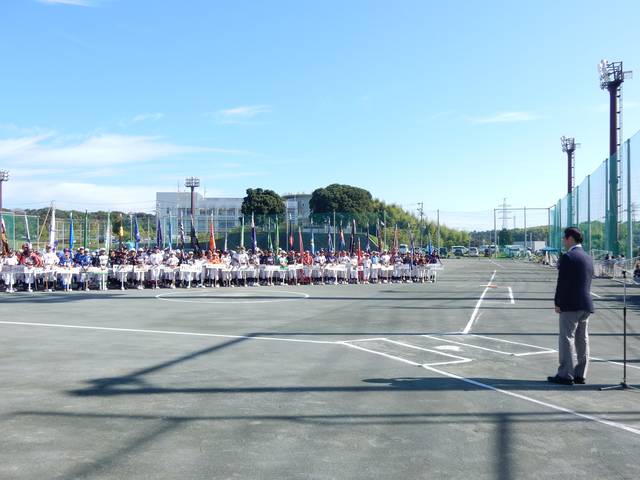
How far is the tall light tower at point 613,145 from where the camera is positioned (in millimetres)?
41312

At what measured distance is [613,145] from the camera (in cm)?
5178

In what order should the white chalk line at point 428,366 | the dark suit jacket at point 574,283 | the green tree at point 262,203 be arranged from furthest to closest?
the green tree at point 262,203
the dark suit jacket at point 574,283
the white chalk line at point 428,366

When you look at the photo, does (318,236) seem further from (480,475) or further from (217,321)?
(480,475)

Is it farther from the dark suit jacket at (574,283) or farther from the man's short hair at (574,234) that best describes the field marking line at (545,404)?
the man's short hair at (574,234)

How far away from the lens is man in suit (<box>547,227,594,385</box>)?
8.52m

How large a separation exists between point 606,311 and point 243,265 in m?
19.3

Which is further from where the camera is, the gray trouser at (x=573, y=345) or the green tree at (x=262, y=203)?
the green tree at (x=262, y=203)

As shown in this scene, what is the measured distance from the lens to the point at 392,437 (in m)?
6.10

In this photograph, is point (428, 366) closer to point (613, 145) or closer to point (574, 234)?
point (574, 234)

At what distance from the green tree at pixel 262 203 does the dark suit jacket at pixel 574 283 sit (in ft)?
318

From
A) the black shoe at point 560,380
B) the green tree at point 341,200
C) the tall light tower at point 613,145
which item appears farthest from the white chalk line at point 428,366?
the green tree at point 341,200

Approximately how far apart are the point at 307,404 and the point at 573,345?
4.01m

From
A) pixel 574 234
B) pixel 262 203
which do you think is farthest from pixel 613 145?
pixel 262 203

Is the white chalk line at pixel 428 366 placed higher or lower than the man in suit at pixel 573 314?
lower
